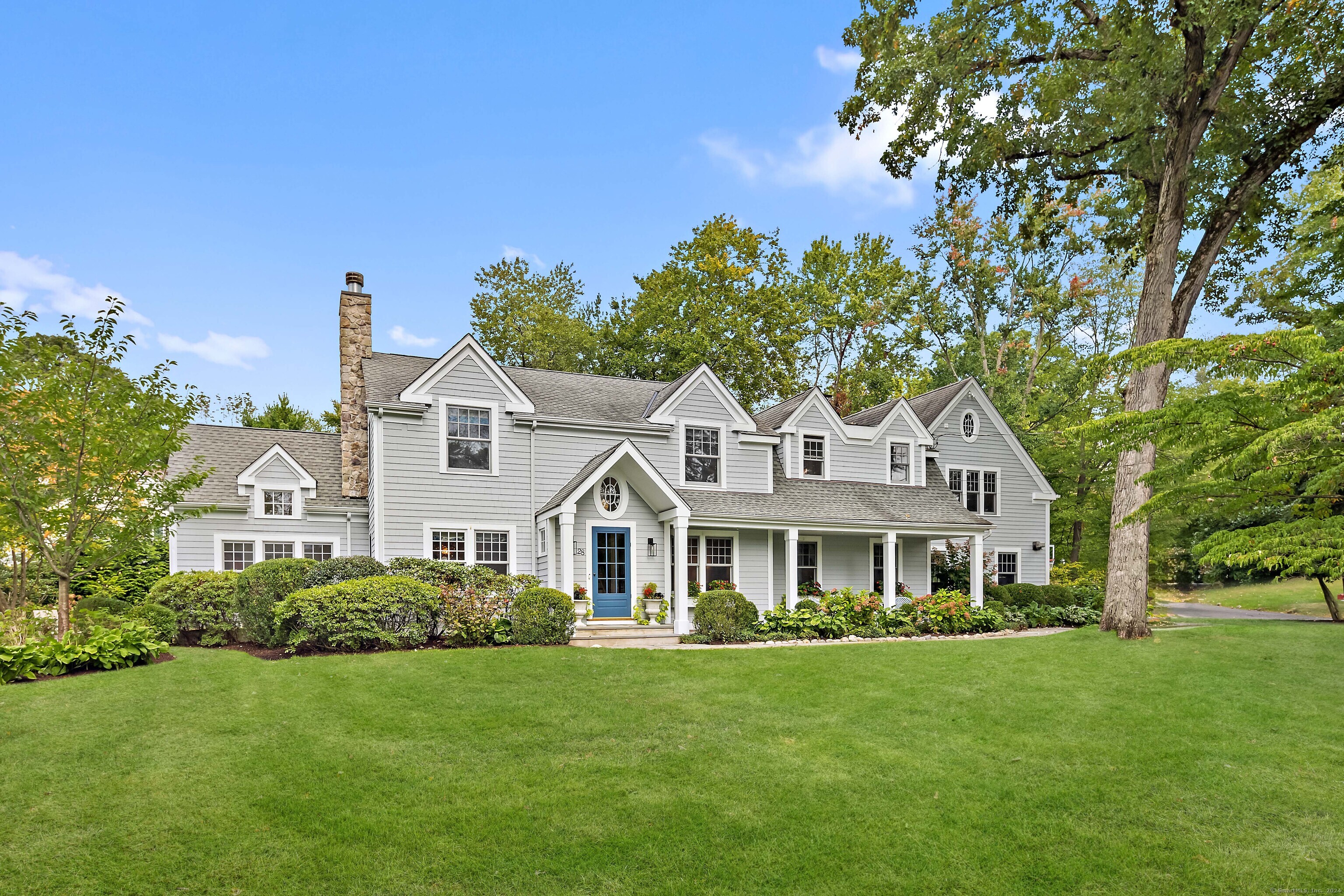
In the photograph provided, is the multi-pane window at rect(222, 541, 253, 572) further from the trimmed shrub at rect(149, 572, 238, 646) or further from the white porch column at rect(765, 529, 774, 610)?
the white porch column at rect(765, 529, 774, 610)

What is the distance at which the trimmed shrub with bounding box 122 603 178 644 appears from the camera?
13641 millimetres

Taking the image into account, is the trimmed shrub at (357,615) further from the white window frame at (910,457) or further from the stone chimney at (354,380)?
the white window frame at (910,457)

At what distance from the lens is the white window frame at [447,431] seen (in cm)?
1716

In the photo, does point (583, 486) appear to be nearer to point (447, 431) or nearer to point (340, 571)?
point (447, 431)

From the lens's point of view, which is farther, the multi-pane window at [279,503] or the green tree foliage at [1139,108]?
the multi-pane window at [279,503]

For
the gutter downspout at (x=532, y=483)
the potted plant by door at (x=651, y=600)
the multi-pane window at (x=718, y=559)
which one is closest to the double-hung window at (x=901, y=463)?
the multi-pane window at (x=718, y=559)

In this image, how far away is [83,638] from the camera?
1089cm

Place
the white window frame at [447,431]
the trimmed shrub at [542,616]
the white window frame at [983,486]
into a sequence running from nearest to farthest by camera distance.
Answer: the trimmed shrub at [542,616], the white window frame at [447,431], the white window frame at [983,486]

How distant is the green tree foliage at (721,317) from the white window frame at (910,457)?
11.3 meters

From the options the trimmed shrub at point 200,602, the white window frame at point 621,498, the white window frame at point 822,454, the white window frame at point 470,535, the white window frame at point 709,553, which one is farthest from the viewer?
the white window frame at point 822,454

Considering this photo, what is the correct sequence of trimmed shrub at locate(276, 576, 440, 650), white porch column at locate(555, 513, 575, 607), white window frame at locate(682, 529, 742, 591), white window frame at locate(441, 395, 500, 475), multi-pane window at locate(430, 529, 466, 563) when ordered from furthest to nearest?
white window frame at locate(682, 529, 742, 591) < white window frame at locate(441, 395, 500, 475) < multi-pane window at locate(430, 529, 466, 563) < white porch column at locate(555, 513, 575, 607) < trimmed shrub at locate(276, 576, 440, 650)

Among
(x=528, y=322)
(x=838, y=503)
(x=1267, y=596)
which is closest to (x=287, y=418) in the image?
(x=528, y=322)

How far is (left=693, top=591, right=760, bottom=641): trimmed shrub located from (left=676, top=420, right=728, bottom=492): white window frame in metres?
4.34

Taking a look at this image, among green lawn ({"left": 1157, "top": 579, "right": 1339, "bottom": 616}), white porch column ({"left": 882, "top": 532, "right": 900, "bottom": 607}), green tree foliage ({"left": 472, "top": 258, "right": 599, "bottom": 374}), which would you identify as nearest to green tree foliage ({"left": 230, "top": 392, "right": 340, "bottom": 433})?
green tree foliage ({"left": 472, "top": 258, "right": 599, "bottom": 374})
